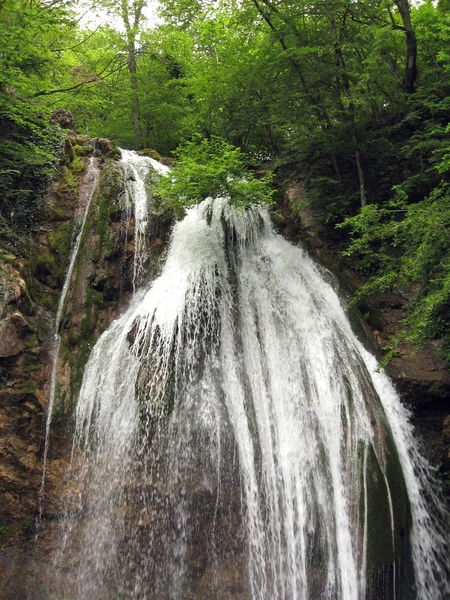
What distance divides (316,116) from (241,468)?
27.7ft

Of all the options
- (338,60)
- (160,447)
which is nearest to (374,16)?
(338,60)

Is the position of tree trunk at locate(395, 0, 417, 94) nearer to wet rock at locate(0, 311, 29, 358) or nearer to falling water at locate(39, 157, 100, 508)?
falling water at locate(39, 157, 100, 508)

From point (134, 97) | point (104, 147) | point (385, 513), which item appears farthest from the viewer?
point (134, 97)

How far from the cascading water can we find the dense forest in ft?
5.08

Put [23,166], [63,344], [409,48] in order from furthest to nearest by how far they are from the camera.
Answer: [409,48]
[23,166]
[63,344]

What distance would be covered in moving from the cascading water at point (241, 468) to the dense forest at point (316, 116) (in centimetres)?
155

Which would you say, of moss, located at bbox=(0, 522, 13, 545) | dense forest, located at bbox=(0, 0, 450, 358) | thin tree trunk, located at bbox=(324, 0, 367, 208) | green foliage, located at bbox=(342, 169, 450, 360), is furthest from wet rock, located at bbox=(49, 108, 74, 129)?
moss, located at bbox=(0, 522, 13, 545)

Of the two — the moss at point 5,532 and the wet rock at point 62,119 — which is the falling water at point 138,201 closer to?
the wet rock at point 62,119

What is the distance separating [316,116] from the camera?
998 cm

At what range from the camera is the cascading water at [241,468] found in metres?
5.32

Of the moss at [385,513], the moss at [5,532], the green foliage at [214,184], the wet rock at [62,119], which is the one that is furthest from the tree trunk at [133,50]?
the moss at [385,513]

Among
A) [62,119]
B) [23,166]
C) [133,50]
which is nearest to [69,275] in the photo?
[23,166]

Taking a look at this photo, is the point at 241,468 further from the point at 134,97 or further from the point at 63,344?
the point at 134,97

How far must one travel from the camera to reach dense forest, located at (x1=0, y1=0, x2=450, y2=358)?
6984mm
